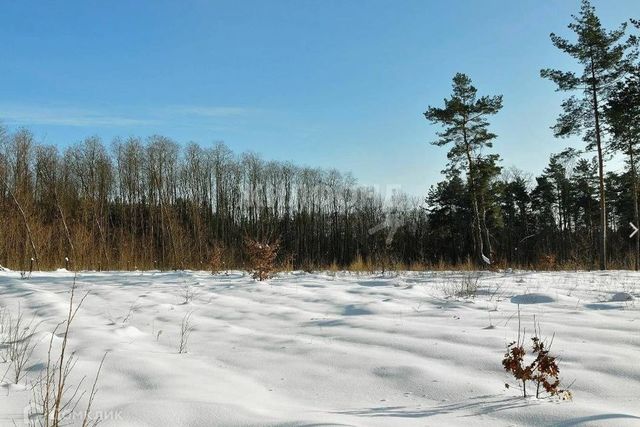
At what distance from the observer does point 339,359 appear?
3240 mm

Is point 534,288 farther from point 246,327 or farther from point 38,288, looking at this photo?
point 38,288

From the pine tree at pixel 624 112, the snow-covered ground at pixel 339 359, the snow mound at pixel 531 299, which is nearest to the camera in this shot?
the snow-covered ground at pixel 339 359

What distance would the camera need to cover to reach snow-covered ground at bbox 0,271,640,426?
2.21 m

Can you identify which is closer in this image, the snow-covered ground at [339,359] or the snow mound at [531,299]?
the snow-covered ground at [339,359]

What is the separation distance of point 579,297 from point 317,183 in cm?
4483

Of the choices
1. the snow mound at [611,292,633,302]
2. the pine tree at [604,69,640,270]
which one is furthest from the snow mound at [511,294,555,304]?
the pine tree at [604,69,640,270]

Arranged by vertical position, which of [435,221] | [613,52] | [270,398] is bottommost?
[270,398]

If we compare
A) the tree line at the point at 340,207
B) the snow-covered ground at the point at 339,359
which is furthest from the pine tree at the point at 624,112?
the snow-covered ground at the point at 339,359

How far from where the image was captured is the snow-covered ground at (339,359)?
2.21m

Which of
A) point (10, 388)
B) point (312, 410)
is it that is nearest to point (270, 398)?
point (312, 410)

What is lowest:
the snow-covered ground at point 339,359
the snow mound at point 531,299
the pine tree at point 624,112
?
the snow-covered ground at point 339,359

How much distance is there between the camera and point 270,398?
100 inches

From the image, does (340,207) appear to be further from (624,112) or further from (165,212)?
(624,112)

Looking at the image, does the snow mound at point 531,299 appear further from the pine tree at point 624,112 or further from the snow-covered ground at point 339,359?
the pine tree at point 624,112
